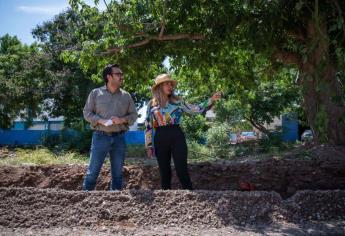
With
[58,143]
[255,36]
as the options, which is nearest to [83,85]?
[58,143]

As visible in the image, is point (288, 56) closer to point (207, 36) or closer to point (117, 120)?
point (207, 36)

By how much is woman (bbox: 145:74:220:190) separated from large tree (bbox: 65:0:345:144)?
1.76m

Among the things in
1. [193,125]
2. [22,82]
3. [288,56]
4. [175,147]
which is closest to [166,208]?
[175,147]

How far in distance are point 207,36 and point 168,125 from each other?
2697 mm

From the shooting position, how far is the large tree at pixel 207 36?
22.1 feet

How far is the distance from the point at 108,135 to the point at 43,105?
20791 millimetres

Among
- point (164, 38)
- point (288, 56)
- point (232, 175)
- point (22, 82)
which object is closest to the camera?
point (232, 175)

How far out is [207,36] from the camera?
7551 mm

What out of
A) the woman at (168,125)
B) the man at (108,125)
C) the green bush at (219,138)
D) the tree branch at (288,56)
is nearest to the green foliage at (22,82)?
the green bush at (219,138)

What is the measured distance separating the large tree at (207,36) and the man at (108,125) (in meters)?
2.23

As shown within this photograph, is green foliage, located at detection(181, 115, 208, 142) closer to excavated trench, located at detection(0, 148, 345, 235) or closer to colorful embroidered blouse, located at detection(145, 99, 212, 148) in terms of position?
colorful embroidered blouse, located at detection(145, 99, 212, 148)

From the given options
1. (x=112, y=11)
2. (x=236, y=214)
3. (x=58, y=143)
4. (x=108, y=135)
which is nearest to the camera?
(x=236, y=214)

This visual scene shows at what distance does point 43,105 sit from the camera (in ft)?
82.7

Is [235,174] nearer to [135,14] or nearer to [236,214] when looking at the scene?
[236,214]
